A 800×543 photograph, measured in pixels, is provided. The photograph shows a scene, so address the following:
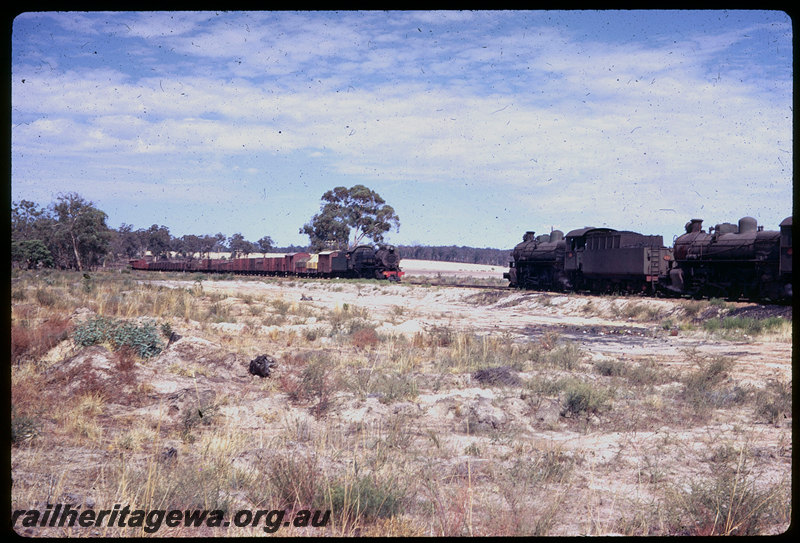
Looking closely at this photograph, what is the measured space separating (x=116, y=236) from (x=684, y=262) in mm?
82183

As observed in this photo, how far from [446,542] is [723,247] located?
2660 centimetres

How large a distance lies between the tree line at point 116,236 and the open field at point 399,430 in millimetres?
24223

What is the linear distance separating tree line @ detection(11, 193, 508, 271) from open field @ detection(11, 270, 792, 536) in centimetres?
2422

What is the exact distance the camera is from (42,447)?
6.01 meters

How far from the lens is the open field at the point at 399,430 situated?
4.97m

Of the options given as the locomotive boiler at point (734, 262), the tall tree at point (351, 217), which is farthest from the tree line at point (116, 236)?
the locomotive boiler at point (734, 262)

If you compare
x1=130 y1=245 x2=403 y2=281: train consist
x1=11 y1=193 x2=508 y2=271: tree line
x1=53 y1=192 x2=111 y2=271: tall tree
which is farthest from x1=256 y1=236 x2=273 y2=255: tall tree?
x1=53 y1=192 x2=111 y2=271: tall tree

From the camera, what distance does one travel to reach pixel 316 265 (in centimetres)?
5884

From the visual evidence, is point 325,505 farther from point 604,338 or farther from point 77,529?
point 604,338

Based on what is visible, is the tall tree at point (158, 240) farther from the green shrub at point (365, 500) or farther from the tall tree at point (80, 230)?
the green shrub at point (365, 500)

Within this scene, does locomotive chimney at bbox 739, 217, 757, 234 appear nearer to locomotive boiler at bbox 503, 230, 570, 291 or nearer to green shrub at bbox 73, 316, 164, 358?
locomotive boiler at bbox 503, 230, 570, 291

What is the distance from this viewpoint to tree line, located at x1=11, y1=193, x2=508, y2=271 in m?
56.8

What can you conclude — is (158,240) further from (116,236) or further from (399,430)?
(399,430)

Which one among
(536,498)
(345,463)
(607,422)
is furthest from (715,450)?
(345,463)
